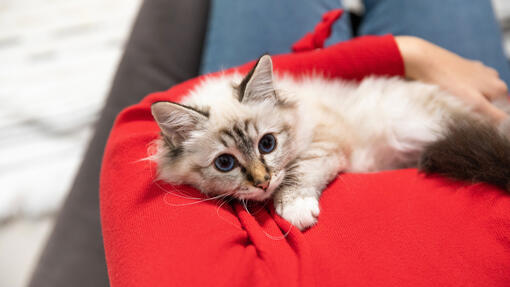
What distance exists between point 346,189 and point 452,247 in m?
0.29

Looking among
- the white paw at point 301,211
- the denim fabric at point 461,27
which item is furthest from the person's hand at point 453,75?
the white paw at point 301,211

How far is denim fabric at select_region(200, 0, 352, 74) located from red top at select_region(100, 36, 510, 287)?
89 centimetres

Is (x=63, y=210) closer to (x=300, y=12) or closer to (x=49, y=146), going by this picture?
(x=49, y=146)

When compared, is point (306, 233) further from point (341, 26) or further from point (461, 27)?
point (461, 27)

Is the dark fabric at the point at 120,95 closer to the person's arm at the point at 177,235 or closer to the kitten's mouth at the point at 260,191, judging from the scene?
the person's arm at the point at 177,235

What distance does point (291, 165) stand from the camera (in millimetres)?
971

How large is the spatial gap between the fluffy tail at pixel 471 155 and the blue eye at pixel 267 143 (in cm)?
46

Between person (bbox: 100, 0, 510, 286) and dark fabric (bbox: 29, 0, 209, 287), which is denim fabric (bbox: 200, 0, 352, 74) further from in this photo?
person (bbox: 100, 0, 510, 286)

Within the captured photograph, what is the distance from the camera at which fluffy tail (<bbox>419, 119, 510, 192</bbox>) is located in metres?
0.80

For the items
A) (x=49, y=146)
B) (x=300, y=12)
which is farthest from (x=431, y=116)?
(x=49, y=146)

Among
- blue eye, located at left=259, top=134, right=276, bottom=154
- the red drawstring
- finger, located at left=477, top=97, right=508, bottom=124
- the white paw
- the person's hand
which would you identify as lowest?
the white paw

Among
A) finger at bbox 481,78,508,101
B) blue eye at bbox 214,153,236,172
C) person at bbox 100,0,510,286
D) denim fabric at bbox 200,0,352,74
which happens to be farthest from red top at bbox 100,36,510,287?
denim fabric at bbox 200,0,352,74

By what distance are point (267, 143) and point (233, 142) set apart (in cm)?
11

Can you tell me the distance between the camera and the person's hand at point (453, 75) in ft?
3.72
